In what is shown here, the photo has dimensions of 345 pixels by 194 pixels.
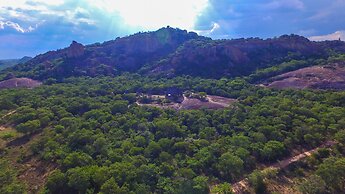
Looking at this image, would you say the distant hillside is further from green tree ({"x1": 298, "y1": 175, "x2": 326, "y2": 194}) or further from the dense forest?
green tree ({"x1": 298, "y1": 175, "x2": 326, "y2": 194})

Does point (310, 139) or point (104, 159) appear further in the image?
point (310, 139)

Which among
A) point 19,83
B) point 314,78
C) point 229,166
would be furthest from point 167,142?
point 19,83

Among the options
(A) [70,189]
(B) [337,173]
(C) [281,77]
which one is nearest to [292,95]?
(C) [281,77]

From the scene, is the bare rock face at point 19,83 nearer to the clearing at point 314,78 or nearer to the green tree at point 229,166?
the clearing at point 314,78

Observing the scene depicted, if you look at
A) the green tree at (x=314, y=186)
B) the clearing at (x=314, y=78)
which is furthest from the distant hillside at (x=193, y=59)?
the green tree at (x=314, y=186)

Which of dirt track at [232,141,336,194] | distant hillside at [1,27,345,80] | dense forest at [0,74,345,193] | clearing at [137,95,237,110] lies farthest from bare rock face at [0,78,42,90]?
dirt track at [232,141,336,194]

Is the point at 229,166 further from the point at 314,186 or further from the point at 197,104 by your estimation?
the point at 197,104

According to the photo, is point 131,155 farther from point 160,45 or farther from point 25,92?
point 160,45
